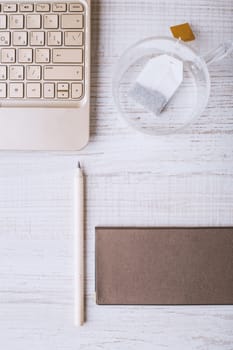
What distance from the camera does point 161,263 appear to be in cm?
57

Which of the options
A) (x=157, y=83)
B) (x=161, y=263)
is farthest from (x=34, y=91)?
(x=161, y=263)

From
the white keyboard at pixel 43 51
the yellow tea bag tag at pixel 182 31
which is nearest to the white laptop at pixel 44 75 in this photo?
the white keyboard at pixel 43 51

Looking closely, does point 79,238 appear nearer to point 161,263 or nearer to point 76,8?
point 161,263

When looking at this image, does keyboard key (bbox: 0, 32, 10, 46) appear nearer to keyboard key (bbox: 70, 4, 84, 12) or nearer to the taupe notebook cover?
keyboard key (bbox: 70, 4, 84, 12)

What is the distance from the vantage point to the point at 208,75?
1.84 ft

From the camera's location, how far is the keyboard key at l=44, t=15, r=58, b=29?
1.80 ft

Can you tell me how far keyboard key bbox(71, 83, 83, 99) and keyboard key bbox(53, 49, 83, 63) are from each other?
3cm

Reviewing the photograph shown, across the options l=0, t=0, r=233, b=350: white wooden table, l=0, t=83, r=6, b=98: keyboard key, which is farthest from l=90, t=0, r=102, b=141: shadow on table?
l=0, t=83, r=6, b=98: keyboard key

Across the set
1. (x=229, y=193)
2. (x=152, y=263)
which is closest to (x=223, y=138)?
(x=229, y=193)

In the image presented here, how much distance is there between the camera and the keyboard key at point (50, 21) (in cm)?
55

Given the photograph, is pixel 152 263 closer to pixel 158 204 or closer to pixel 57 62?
pixel 158 204

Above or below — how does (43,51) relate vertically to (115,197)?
above

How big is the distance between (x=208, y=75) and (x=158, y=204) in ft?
0.54

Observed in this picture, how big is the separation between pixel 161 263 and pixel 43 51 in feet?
0.93
